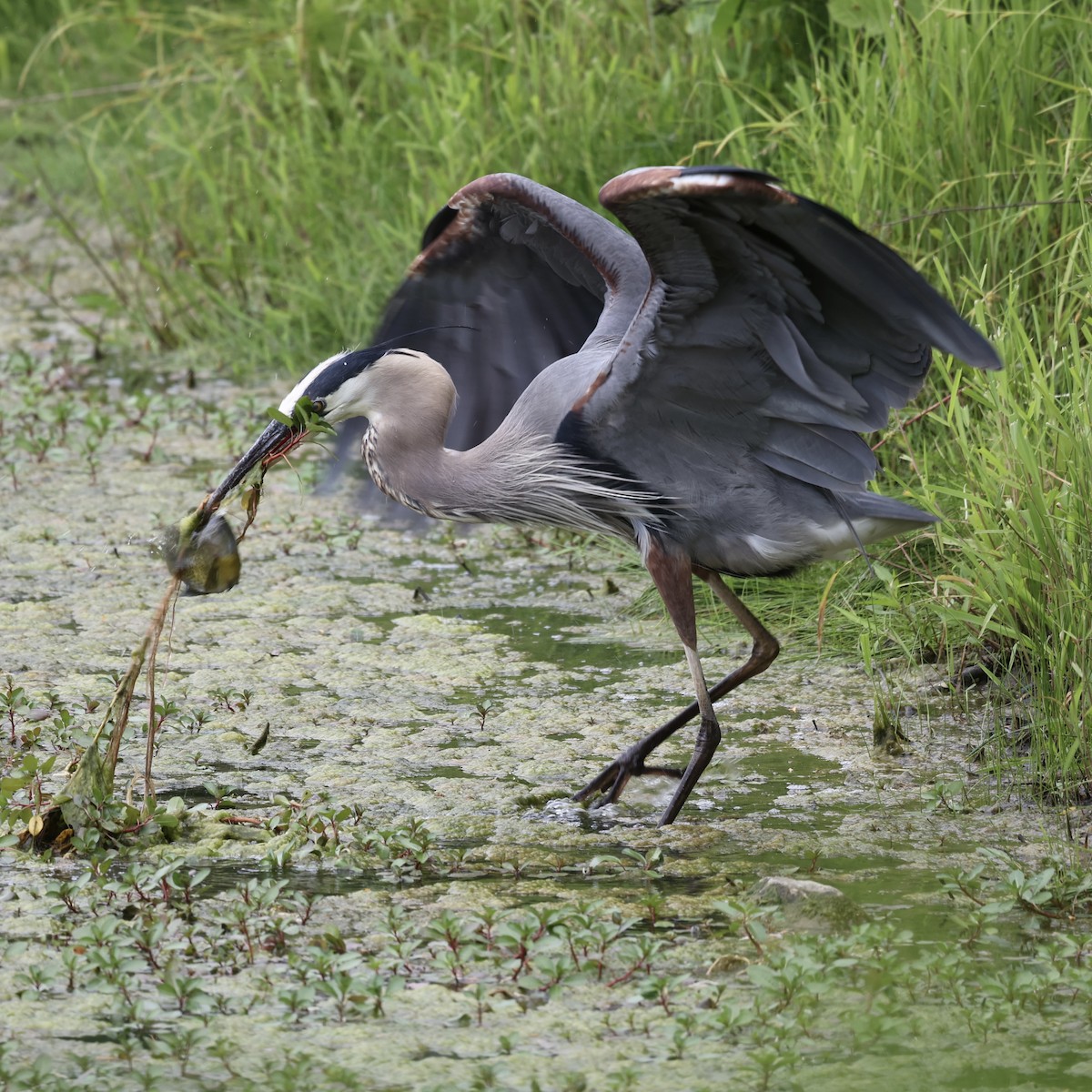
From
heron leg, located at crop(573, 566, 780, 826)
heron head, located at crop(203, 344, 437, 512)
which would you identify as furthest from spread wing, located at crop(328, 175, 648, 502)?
heron leg, located at crop(573, 566, 780, 826)

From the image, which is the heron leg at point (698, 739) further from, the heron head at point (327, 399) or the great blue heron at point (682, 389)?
the heron head at point (327, 399)

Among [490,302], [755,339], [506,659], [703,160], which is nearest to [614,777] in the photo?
[506,659]

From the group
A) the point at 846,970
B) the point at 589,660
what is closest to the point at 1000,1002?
the point at 846,970

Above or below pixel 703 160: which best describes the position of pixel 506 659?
below

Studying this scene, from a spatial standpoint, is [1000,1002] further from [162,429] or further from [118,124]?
[118,124]

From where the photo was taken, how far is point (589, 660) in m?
4.59

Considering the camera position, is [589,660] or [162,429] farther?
[162,429]

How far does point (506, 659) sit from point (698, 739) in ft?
3.09

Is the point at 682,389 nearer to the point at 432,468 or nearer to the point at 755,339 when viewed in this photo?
the point at 755,339

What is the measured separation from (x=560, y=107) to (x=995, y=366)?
3423 mm

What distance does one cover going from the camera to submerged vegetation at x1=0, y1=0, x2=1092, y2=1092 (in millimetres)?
2625

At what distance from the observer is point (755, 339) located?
3602 mm

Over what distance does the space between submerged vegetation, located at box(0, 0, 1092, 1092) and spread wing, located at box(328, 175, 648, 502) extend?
713 mm

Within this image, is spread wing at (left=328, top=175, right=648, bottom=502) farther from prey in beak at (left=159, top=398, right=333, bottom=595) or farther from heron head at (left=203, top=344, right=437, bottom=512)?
prey in beak at (left=159, top=398, right=333, bottom=595)
